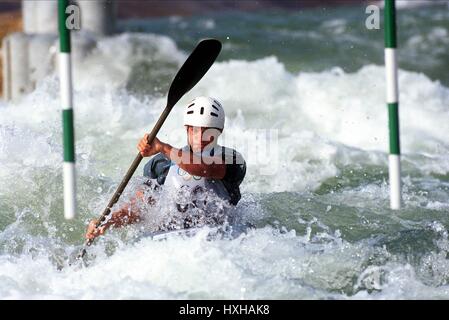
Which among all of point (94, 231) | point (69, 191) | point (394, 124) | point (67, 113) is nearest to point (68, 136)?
point (67, 113)

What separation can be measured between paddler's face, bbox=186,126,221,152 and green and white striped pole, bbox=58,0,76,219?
26.2 inches

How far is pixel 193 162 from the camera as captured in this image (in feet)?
17.6

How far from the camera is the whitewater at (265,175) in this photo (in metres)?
5.27

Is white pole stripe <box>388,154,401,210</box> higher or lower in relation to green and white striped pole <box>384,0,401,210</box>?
lower

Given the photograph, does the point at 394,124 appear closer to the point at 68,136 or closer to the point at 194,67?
the point at 194,67

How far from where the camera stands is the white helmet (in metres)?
5.37

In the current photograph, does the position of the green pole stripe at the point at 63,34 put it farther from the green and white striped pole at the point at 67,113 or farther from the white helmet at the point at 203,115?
the white helmet at the point at 203,115

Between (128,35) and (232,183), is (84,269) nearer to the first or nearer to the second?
(232,183)

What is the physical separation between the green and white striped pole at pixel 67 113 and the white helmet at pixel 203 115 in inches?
25.9

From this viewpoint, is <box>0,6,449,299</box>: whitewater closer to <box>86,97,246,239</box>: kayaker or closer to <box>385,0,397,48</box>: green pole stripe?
<box>86,97,246,239</box>: kayaker

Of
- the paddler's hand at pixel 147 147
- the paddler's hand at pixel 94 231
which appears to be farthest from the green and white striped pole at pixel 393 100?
the paddler's hand at pixel 94 231

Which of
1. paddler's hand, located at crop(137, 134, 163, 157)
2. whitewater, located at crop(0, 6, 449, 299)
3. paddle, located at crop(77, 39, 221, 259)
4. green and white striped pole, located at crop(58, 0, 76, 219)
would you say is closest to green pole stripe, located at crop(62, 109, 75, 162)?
green and white striped pole, located at crop(58, 0, 76, 219)

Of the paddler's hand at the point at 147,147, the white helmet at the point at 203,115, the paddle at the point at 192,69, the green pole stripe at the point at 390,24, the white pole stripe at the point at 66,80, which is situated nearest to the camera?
the white pole stripe at the point at 66,80
